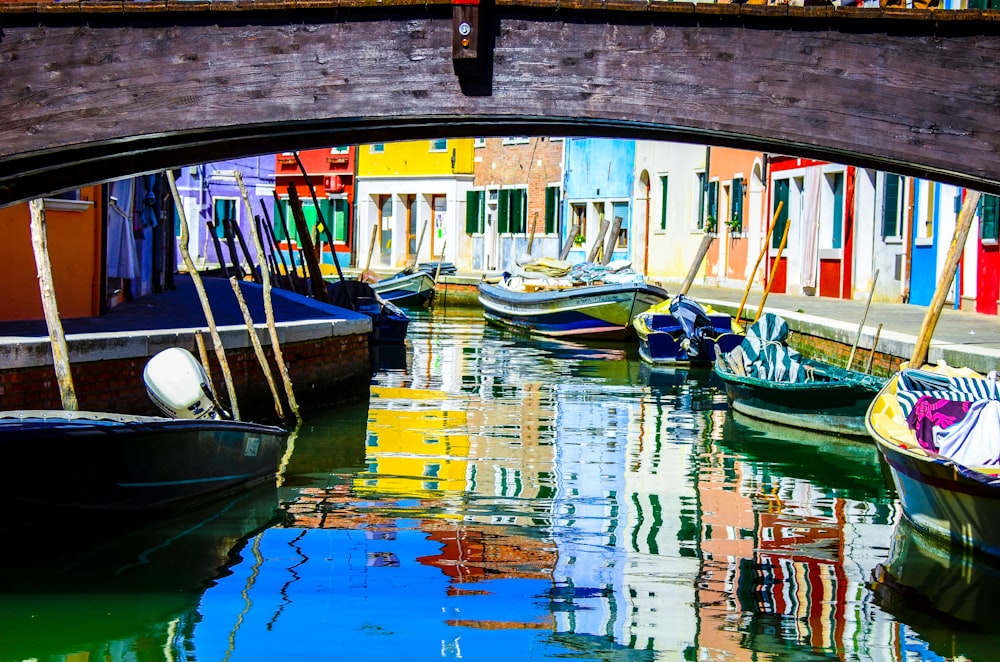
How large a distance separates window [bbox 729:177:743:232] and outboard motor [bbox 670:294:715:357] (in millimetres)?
7690

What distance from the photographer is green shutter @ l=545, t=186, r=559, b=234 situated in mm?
36469

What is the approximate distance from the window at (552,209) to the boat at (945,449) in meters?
26.1

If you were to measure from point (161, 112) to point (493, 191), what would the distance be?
33.6 metres

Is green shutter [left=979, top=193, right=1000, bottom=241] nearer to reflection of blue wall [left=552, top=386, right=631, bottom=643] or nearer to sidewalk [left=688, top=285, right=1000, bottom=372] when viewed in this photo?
sidewalk [left=688, top=285, right=1000, bottom=372]

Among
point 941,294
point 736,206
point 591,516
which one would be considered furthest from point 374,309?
point 591,516

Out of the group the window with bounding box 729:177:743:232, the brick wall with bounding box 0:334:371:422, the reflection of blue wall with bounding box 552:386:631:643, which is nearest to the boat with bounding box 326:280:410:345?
the brick wall with bounding box 0:334:371:422

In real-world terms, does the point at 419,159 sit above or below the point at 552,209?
above

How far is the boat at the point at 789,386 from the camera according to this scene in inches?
536

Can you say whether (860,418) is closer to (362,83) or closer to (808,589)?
(808,589)

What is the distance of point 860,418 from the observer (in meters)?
13.7

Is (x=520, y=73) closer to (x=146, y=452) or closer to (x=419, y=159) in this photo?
(x=146, y=452)

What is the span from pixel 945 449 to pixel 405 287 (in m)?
22.4

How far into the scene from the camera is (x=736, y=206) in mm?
28250

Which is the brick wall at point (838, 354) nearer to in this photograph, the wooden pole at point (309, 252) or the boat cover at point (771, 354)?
the boat cover at point (771, 354)
